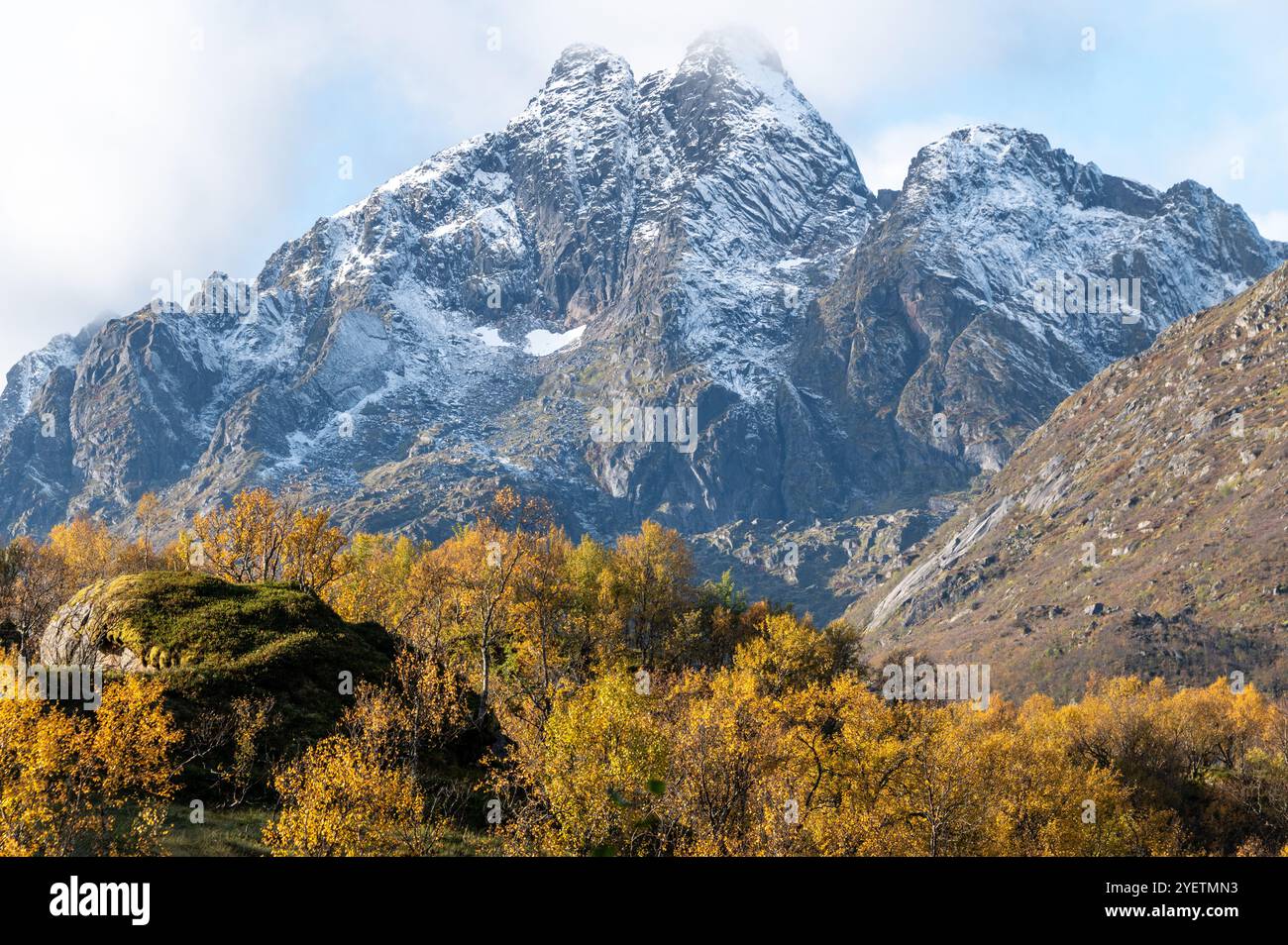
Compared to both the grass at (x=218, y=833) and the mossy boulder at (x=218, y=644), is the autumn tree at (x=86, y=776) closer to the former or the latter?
the grass at (x=218, y=833)

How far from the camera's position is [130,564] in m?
123

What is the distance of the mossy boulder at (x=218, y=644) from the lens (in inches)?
2127

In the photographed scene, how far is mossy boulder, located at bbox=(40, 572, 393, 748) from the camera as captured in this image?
54.0m

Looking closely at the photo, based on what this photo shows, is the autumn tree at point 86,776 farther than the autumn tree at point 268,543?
No

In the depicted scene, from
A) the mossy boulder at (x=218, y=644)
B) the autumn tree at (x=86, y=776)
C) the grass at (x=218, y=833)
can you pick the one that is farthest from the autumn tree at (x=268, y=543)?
the grass at (x=218, y=833)

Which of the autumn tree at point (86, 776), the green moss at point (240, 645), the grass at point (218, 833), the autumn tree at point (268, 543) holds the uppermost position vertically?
the autumn tree at point (268, 543)

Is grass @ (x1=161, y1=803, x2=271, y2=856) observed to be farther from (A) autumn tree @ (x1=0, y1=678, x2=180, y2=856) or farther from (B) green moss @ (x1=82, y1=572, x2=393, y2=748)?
(B) green moss @ (x1=82, y1=572, x2=393, y2=748)

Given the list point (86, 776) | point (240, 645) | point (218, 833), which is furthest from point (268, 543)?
point (218, 833)

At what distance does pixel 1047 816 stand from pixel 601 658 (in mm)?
44720

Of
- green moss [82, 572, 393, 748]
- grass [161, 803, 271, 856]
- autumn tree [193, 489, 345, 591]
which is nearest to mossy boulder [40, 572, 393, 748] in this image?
green moss [82, 572, 393, 748]
